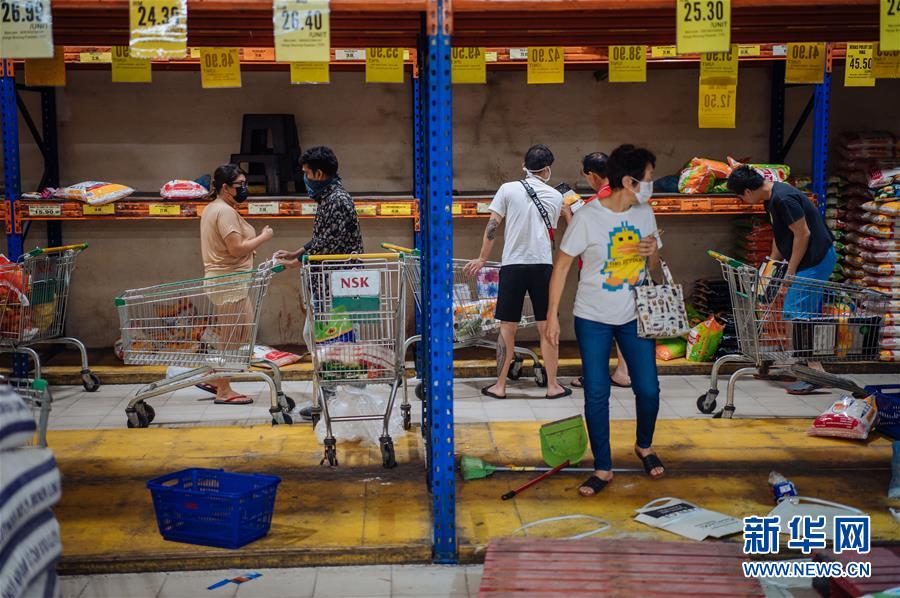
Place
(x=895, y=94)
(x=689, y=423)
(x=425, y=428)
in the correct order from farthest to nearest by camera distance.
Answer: (x=895, y=94) < (x=689, y=423) < (x=425, y=428)

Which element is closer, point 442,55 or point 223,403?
point 442,55

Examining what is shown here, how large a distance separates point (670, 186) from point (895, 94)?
243cm

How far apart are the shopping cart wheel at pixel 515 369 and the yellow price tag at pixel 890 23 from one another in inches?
169

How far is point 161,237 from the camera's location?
8828 mm

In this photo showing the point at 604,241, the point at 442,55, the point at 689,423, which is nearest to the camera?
the point at 442,55

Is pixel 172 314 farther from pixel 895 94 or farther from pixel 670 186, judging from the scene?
pixel 895 94

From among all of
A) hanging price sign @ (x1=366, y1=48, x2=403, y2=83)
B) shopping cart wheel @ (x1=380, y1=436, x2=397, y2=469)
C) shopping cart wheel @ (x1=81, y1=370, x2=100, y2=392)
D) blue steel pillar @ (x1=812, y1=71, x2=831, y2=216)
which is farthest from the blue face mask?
blue steel pillar @ (x1=812, y1=71, x2=831, y2=216)

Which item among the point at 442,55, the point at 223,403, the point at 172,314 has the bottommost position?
the point at 223,403

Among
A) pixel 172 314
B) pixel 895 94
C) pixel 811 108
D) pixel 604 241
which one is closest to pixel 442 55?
pixel 604 241

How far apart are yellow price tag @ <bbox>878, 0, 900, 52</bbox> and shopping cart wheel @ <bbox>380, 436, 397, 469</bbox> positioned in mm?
3188

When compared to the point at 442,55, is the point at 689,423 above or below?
below

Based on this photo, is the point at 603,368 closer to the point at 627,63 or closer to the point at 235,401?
the point at 627,63

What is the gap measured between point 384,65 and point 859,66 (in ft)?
8.68

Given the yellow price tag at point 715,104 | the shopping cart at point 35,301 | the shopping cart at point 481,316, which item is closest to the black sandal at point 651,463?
the yellow price tag at point 715,104
